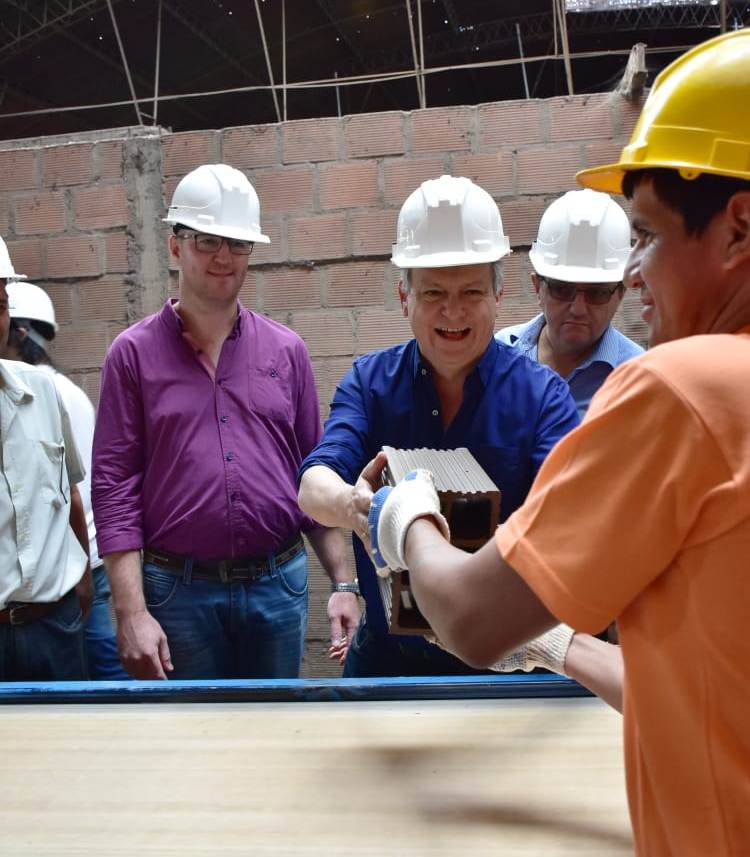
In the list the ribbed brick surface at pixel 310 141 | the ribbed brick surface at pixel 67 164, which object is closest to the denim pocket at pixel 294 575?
the ribbed brick surface at pixel 310 141

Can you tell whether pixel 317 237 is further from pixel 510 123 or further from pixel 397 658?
pixel 397 658

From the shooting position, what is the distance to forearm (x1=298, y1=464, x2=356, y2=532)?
1.86 meters

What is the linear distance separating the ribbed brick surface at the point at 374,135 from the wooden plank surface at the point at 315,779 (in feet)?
9.79

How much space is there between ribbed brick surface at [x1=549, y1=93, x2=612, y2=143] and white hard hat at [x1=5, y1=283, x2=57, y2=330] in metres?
2.46

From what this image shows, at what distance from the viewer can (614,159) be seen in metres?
3.92

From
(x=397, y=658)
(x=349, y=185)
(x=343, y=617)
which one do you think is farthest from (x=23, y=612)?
(x=349, y=185)

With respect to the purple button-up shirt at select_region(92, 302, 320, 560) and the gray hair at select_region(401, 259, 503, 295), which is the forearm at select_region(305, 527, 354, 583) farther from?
the gray hair at select_region(401, 259, 503, 295)

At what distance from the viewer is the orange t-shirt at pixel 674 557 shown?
0.81 meters

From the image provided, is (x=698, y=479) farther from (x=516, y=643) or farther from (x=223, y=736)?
(x=223, y=736)

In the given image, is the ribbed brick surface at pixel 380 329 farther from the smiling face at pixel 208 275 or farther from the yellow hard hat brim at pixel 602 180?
the yellow hard hat brim at pixel 602 180

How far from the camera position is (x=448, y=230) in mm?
2271

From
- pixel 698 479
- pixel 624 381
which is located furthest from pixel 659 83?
pixel 698 479

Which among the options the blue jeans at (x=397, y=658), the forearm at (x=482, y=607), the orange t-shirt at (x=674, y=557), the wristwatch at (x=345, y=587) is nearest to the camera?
the orange t-shirt at (x=674, y=557)

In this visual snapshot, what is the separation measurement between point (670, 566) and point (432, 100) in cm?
1557
